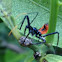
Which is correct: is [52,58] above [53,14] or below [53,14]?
below

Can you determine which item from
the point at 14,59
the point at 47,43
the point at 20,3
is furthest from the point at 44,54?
the point at 14,59

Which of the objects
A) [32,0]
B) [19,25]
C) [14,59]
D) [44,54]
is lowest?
[14,59]

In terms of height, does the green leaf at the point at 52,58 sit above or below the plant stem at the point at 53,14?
below

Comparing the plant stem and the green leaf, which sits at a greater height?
the plant stem

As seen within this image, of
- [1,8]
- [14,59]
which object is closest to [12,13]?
[1,8]

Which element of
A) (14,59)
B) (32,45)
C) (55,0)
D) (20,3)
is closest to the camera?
(55,0)

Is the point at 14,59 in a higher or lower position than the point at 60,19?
lower

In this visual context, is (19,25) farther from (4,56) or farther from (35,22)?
(4,56)

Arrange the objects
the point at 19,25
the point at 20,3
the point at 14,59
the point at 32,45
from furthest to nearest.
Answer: the point at 14,59 < the point at 20,3 < the point at 19,25 < the point at 32,45

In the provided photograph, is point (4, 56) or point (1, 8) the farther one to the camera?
point (4, 56)
